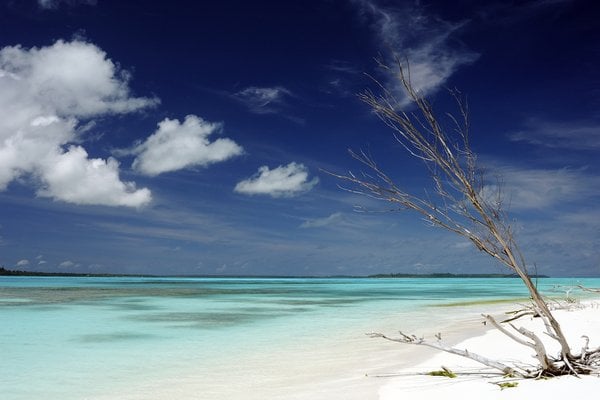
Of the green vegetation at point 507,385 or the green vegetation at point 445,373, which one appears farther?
the green vegetation at point 445,373

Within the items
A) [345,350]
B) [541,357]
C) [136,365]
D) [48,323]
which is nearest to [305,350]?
[345,350]

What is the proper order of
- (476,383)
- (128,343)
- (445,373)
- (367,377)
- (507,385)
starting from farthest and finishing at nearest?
(128,343), (367,377), (445,373), (476,383), (507,385)

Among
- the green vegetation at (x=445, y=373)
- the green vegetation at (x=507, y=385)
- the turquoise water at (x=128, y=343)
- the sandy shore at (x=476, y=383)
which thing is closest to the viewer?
the sandy shore at (x=476, y=383)

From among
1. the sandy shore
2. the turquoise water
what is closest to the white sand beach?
the sandy shore

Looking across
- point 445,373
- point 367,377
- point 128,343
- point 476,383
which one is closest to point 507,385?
point 476,383

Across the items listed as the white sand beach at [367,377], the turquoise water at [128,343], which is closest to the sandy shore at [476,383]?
the white sand beach at [367,377]

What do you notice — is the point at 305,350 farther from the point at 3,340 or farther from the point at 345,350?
the point at 3,340

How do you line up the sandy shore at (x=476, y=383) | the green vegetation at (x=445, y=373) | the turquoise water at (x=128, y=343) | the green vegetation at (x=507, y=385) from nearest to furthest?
the sandy shore at (x=476, y=383) < the green vegetation at (x=507, y=385) < the green vegetation at (x=445, y=373) < the turquoise water at (x=128, y=343)

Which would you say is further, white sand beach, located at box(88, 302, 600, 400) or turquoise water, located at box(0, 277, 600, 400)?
turquoise water, located at box(0, 277, 600, 400)

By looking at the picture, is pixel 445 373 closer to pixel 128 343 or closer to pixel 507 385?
pixel 507 385

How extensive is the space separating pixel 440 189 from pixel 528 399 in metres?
2.34

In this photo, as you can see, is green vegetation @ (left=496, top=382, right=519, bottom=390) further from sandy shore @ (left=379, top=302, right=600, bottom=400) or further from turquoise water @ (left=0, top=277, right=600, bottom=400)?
turquoise water @ (left=0, top=277, right=600, bottom=400)

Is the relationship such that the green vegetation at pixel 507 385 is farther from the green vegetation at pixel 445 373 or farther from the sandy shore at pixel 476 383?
the green vegetation at pixel 445 373

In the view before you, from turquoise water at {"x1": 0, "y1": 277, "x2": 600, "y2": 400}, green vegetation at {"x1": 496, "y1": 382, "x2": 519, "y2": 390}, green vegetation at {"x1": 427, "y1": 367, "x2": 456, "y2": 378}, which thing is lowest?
turquoise water at {"x1": 0, "y1": 277, "x2": 600, "y2": 400}
